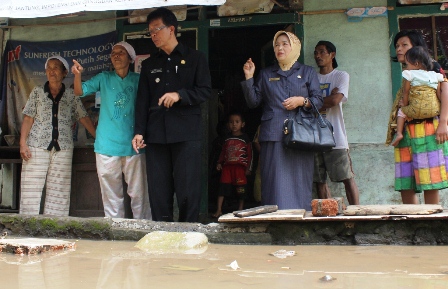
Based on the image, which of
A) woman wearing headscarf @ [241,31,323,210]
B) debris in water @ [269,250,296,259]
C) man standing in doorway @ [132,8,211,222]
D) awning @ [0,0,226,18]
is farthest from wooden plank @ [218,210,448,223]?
awning @ [0,0,226,18]

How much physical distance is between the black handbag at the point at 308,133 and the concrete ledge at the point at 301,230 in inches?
35.4

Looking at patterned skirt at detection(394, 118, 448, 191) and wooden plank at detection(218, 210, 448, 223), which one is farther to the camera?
patterned skirt at detection(394, 118, 448, 191)

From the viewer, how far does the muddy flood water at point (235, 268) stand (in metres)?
2.50

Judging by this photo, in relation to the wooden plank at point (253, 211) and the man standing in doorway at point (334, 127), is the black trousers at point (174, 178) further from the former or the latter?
the man standing in doorway at point (334, 127)

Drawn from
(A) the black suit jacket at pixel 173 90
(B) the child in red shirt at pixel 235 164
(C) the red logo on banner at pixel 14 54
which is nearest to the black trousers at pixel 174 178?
(A) the black suit jacket at pixel 173 90

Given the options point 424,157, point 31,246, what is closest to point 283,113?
point 424,157

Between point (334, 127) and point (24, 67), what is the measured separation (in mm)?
3749

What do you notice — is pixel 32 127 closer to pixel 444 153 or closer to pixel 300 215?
pixel 300 215

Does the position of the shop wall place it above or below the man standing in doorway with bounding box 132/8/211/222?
above

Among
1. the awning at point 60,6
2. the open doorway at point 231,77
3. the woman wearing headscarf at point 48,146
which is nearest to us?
the awning at point 60,6

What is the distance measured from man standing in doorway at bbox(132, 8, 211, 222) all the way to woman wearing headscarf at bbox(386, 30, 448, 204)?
176 centimetres

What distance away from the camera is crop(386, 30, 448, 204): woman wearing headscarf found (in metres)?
4.43

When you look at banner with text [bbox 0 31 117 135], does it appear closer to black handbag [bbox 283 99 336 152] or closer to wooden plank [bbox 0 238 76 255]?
black handbag [bbox 283 99 336 152]

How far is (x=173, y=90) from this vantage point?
4957 mm
